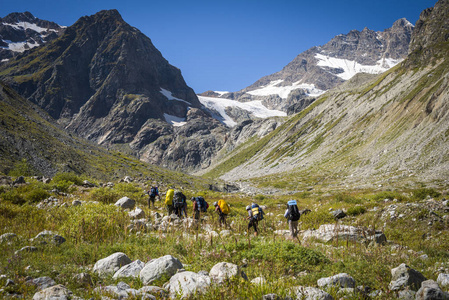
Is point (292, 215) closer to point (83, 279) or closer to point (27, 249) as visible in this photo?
point (83, 279)

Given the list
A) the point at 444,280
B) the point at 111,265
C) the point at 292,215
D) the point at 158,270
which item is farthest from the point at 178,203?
the point at 444,280

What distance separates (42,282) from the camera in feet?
16.5

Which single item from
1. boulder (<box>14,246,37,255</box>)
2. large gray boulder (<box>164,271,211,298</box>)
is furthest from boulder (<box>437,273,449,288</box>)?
boulder (<box>14,246,37,255</box>)

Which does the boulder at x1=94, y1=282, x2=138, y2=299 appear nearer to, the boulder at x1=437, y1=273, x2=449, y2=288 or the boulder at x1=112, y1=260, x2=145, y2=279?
the boulder at x1=112, y1=260, x2=145, y2=279

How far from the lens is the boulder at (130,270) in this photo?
18.8ft

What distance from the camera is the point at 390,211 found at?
1466 centimetres

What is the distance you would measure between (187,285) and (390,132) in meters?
65.4

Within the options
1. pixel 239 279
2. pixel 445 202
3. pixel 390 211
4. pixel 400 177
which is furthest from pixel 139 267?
pixel 400 177

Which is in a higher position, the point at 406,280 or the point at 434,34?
the point at 434,34

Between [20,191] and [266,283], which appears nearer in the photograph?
[266,283]

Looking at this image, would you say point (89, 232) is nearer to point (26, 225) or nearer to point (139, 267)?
point (26, 225)

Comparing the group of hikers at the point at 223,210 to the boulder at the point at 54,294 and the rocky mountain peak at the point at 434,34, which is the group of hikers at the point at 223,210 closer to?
the boulder at the point at 54,294

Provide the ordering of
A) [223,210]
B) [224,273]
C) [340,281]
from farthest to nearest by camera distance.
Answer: [223,210] < [340,281] < [224,273]

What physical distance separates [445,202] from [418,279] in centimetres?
1196
